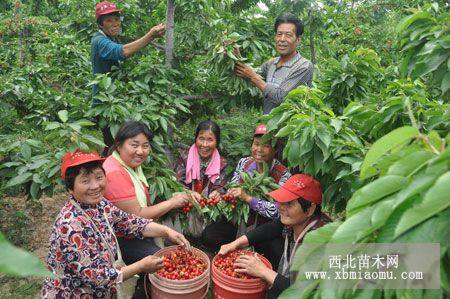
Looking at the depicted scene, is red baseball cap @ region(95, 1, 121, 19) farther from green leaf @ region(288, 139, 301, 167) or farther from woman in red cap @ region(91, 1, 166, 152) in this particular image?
green leaf @ region(288, 139, 301, 167)

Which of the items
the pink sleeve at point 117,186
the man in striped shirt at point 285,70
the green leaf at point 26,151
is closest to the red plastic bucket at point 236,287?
the pink sleeve at point 117,186

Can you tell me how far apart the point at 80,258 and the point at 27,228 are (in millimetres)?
3356

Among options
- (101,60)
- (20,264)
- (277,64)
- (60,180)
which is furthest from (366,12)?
(20,264)

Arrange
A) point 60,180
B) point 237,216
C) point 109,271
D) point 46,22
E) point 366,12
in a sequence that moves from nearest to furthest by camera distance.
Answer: point 109,271
point 60,180
point 237,216
point 366,12
point 46,22

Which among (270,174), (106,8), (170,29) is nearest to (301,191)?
(270,174)

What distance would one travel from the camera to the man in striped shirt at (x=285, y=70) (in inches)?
153

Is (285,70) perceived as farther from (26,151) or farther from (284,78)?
(26,151)

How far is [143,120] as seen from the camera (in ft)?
11.8

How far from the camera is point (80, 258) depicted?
2.54 metres

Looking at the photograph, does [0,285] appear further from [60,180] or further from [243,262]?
[243,262]

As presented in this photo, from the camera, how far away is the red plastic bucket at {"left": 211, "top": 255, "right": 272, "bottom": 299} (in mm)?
2816

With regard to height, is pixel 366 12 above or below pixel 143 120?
above

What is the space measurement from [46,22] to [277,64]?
845 cm

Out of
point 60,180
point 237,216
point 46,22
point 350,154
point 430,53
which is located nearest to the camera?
point 430,53
